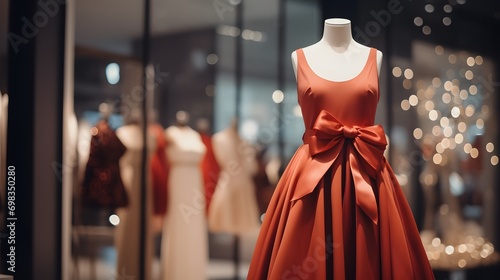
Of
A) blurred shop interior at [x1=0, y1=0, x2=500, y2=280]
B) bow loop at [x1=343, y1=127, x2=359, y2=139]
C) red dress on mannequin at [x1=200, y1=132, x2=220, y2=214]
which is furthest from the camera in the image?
red dress on mannequin at [x1=200, y1=132, x2=220, y2=214]

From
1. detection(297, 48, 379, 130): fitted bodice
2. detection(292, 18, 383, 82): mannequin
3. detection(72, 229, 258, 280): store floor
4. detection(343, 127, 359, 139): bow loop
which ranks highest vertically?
detection(292, 18, 383, 82): mannequin

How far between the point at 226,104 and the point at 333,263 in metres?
2.60

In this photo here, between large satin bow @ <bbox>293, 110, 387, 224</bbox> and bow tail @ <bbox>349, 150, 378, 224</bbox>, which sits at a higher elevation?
large satin bow @ <bbox>293, 110, 387, 224</bbox>

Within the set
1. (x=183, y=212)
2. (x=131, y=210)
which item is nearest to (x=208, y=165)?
(x=183, y=212)

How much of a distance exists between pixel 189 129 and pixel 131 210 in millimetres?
688

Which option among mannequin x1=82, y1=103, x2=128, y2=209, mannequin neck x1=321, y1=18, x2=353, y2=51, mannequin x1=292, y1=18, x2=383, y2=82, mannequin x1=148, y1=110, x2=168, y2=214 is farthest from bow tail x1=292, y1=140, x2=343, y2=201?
mannequin x1=148, y1=110, x2=168, y2=214

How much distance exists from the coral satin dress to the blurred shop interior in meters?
1.64

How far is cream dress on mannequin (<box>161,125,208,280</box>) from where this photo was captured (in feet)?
13.6

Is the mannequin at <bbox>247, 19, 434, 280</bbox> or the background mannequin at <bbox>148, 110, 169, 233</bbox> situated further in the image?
the background mannequin at <bbox>148, 110, 169, 233</bbox>

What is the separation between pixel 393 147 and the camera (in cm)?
433

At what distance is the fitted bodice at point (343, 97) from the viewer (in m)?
2.29

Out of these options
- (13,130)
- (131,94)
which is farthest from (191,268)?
(13,130)

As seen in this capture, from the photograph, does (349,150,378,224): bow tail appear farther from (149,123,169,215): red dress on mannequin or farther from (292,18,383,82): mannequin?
(149,123,169,215): red dress on mannequin

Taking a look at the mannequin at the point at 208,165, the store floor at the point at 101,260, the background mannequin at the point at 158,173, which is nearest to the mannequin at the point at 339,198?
the store floor at the point at 101,260
